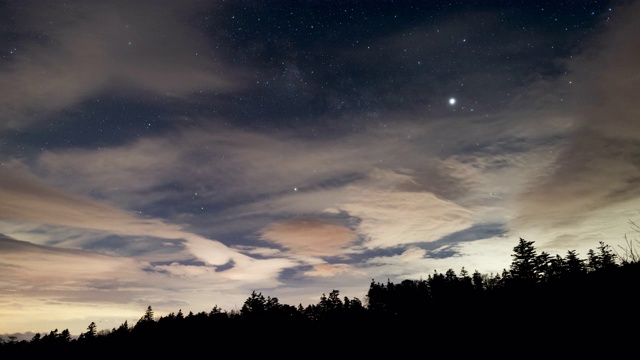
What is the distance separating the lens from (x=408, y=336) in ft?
69.2

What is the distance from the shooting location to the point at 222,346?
42094 mm

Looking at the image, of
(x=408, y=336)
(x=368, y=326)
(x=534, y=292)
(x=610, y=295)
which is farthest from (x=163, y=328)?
(x=610, y=295)

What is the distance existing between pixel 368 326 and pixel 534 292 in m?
17.6

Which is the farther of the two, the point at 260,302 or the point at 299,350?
the point at 260,302

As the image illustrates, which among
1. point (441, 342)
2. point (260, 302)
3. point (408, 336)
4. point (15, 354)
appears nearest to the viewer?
point (441, 342)

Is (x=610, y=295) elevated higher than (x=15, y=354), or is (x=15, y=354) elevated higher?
(x=610, y=295)

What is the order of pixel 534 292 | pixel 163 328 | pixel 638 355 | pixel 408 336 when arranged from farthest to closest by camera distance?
1. pixel 163 328
2. pixel 408 336
3. pixel 534 292
4. pixel 638 355

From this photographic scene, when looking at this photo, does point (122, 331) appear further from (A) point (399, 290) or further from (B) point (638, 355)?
(B) point (638, 355)

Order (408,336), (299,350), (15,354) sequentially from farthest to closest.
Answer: (15,354) < (299,350) < (408,336)

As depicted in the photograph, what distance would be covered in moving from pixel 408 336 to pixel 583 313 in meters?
13.1

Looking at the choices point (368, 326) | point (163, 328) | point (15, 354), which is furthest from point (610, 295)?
point (15, 354)

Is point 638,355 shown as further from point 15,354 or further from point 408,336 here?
point 15,354

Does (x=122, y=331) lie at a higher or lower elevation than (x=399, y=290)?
lower

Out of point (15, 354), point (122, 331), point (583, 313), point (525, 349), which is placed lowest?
point (15, 354)
